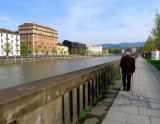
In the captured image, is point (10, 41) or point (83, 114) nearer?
point (83, 114)

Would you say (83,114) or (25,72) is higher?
(83,114)

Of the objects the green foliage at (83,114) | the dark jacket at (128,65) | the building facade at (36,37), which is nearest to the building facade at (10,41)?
the building facade at (36,37)

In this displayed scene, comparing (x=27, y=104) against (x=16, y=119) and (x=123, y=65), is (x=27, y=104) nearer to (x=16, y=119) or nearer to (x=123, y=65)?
(x=16, y=119)

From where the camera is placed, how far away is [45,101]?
244 centimetres

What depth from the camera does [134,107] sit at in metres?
4.47

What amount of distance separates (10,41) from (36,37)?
74.0ft

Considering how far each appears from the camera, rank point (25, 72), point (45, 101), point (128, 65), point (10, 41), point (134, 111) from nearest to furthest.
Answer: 1. point (45, 101)
2. point (134, 111)
3. point (128, 65)
4. point (25, 72)
5. point (10, 41)

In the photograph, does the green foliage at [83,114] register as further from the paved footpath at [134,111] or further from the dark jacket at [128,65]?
the dark jacket at [128,65]

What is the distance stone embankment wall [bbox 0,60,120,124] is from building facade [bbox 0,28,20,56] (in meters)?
78.4

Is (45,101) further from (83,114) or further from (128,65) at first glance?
(128,65)

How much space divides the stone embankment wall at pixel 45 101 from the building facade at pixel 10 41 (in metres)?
78.4

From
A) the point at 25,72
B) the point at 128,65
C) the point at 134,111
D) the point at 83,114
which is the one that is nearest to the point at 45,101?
the point at 83,114

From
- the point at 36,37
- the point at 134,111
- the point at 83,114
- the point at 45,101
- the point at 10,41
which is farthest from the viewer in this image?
the point at 36,37

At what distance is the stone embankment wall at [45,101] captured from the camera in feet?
6.13
